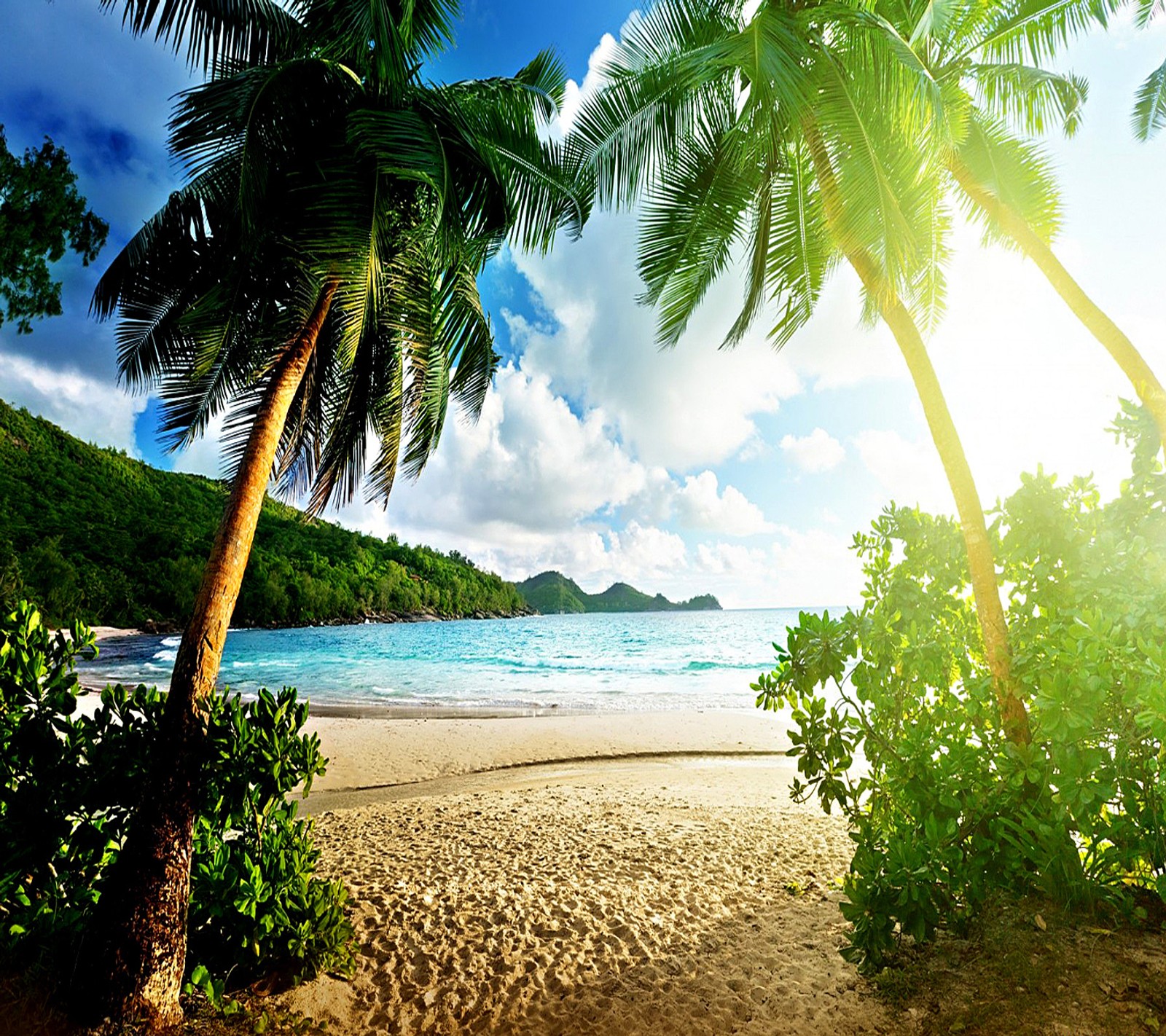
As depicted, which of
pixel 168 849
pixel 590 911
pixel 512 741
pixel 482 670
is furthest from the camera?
pixel 482 670

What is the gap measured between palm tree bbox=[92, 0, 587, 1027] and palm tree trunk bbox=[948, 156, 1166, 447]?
3.63m

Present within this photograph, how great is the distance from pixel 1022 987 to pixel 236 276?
6727 mm

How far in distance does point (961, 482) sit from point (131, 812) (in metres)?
5.41

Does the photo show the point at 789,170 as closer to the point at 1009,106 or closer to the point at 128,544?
the point at 1009,106

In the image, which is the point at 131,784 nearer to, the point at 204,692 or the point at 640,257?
the point at 204,692

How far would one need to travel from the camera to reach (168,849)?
2.88 meters

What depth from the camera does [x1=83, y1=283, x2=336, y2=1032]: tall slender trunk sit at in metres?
2.68

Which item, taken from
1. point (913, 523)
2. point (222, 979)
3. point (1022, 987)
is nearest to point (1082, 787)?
point (1022, 987)

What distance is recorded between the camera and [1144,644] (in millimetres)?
2400

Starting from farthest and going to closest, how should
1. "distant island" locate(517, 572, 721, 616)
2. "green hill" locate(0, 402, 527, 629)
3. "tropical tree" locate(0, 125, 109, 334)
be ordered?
"distant island" locate(517, 572, 721, 616), "green hill" locate(0, 402, 527, 629), "tropical tree" locate(0, 125, 109, 334)

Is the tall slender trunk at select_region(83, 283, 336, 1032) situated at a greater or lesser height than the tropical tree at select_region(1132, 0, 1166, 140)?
lesser

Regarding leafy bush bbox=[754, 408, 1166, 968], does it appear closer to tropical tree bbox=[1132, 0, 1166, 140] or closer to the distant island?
tropical tree bbox=[1132, 0, 1166, 140]

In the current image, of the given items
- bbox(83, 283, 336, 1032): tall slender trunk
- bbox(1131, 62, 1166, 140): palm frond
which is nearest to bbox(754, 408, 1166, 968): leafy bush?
bbox(83, 283, 336, 1032): tall slender trunk

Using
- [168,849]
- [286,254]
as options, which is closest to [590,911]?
[168,849]
